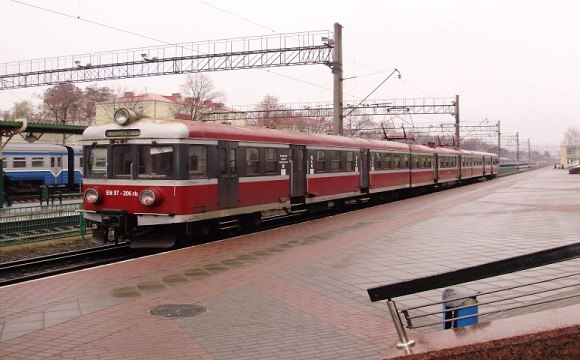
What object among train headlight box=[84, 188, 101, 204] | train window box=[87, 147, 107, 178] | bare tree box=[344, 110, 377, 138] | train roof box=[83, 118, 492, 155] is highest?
bare tree box=[344, 110, 377, 138]

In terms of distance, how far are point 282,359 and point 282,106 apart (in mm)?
55596

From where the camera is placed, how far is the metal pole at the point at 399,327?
153 inches

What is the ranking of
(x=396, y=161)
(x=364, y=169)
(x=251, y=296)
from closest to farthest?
(x=251, y=296), (x=364, y=169), (x=396, y=161)

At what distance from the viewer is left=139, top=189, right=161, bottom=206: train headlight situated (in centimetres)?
1204

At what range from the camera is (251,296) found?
297 inches

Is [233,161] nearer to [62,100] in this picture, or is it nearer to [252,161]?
[252,161]

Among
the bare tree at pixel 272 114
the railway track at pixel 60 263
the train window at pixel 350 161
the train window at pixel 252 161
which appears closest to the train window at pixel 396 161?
the train window at pixel 350 161

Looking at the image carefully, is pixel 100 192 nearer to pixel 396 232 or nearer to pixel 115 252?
pixel 115 252

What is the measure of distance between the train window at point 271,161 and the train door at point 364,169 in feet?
23.8

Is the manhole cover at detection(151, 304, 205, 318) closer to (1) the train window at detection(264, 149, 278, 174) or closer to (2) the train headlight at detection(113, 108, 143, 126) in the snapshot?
(2) the train headlight at detection(113, 108, 143, 126)

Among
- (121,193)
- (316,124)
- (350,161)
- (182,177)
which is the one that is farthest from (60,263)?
(316,124)

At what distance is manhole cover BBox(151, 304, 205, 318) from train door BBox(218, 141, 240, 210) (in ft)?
21.0

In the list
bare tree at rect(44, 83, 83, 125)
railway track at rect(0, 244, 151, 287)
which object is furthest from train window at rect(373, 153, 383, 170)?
bare tree at rect(44, 83, 83, 125)

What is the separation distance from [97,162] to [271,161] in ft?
16.1
